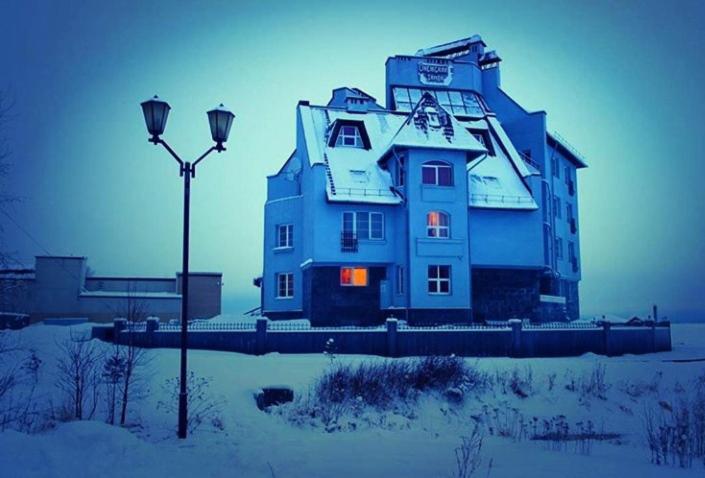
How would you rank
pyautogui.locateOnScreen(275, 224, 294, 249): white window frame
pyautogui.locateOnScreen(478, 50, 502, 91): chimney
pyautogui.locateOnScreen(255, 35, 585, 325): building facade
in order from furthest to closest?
1. pyautogui.locateOnScreen(478, 50, 502, 91): chimney
2. pyautogui.locateOnScreen(275, 224, 294, 249): white window frame
3. pyautogui.locateOnScreen(255, 35, 585, 325): building facade

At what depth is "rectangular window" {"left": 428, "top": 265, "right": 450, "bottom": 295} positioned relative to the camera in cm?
3212

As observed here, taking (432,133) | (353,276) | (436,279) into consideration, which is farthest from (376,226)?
(432,133)

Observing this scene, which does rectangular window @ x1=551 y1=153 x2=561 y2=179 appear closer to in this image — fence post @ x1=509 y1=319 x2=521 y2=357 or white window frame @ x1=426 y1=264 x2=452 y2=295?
white window frame @ x1=426 y1=264 x2=452 y2=295

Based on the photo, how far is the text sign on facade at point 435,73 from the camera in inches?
1741

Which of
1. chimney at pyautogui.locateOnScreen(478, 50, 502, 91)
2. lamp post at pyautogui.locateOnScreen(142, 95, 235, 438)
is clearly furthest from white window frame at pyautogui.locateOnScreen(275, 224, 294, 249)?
lamp post at pyautogui.locateOnScreen(142, 95, 235, 438)

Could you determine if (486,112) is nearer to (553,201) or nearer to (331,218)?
(553,201)

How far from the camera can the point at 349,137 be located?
36750 mm

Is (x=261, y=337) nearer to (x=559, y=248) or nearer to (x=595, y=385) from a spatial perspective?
(x=595, y=385)

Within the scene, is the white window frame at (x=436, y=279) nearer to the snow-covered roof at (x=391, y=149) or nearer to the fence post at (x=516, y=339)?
the snow-covered roof at (x=391, y=149)

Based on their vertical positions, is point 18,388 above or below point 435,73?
below

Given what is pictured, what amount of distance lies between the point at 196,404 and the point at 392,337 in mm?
9867

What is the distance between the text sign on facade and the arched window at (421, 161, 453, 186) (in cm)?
1339

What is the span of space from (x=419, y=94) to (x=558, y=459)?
3481 cm

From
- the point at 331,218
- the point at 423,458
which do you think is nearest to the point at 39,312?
the point at 331,218
